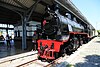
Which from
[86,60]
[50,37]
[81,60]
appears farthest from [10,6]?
[86,60]

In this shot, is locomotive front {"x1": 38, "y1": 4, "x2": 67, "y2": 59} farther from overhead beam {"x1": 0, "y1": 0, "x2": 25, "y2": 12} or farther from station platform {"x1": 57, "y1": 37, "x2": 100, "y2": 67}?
overhead beam {"x1": 0, "y1": 0, "x2": 25, "y2": 12}

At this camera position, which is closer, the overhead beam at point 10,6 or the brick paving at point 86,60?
the brick paving at point 86,60

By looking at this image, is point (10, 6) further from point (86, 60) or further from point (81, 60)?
point (86, 60)

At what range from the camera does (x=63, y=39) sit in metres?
10.9

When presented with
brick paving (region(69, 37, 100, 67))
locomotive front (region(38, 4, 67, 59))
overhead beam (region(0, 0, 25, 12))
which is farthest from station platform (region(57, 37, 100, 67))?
overhead beam (region(0, 0, 25, 12))

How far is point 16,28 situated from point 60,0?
11.1 m

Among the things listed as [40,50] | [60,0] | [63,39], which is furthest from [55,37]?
[60,0]

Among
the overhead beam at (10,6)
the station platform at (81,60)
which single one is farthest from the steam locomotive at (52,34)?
the overhead beam at (10,6)

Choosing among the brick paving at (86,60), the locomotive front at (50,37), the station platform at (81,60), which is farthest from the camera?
the locomotive front at (50,37)

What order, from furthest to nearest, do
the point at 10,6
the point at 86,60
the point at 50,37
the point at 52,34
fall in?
the point at 10,6 → the point at 50,37 → the point at 52,34 → the point at 86,60

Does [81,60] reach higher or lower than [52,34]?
lower

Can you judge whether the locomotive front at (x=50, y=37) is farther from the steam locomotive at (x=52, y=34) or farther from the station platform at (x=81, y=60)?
the station platform at (x=81, y=60)

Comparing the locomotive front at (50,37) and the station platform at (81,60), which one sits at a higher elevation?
the locomotive front at (50,37)

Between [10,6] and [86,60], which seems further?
[10,6]
